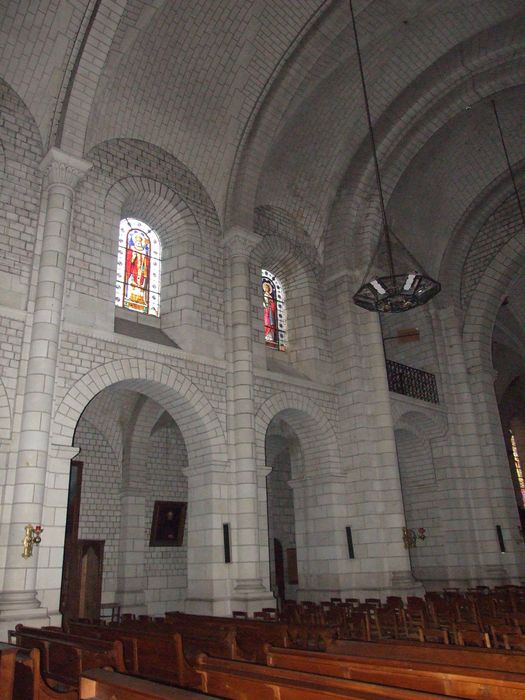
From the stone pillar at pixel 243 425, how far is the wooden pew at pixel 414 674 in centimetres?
733

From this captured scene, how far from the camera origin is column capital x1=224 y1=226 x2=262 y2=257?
42.7 feet

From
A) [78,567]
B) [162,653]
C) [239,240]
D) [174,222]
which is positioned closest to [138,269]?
[174,222]

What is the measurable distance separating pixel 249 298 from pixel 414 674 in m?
10.2

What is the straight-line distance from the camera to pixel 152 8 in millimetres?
11352

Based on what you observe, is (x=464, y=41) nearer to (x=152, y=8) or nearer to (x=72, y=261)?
(x=152, y=8)

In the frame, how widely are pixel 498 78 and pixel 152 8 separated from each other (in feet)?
29.3

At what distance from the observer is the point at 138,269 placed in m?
12.5

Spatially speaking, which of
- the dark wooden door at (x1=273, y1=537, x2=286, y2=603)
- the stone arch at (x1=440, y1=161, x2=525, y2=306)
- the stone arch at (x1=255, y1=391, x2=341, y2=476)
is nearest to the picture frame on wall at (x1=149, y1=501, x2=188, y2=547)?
the dark wooden door at (x1=273, y1=537, x2=286, y2=603)

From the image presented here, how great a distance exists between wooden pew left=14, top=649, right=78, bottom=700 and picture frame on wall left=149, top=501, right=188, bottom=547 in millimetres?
11173

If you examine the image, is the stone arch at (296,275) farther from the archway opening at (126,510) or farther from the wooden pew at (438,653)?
the wooden pew at (438,653)

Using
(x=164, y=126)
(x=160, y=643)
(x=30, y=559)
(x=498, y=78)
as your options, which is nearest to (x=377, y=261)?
(x=498, y=78)

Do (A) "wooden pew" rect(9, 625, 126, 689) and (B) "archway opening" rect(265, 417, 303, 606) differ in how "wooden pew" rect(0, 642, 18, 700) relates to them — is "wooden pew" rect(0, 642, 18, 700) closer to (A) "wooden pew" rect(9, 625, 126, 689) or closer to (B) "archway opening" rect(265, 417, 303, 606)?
(A) "wooden pew" rect(9, 625, 126, 689)

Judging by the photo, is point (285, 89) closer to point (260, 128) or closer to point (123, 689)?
point (260, 128)

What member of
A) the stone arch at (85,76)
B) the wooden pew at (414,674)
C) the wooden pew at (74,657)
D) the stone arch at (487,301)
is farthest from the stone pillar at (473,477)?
the wooden pew at (414,674)
